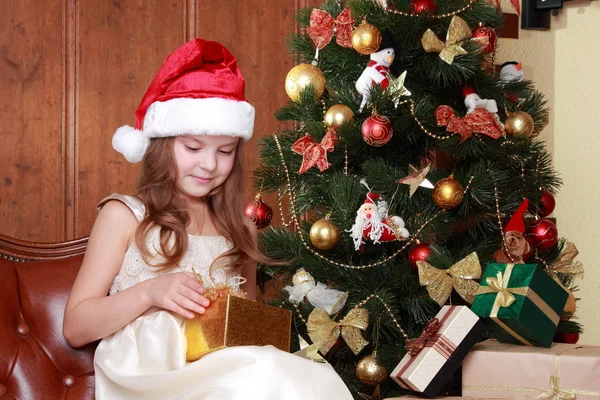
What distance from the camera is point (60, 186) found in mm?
2367

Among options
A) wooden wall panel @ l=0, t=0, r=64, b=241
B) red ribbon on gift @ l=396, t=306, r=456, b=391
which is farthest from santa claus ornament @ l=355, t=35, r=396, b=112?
wooden wall panel @ l=0, t=0, r=64, b=241

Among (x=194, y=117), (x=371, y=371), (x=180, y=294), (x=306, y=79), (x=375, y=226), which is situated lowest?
(x=371, y=371)

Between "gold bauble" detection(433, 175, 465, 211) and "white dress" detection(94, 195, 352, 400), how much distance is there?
0.52m

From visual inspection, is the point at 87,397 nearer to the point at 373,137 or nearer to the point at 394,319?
the point at 394,319

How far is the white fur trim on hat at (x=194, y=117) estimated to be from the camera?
1.58 m

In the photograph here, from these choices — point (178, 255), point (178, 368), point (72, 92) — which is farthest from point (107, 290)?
point (72, 92)

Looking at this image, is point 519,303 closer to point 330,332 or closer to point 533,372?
point 533,372

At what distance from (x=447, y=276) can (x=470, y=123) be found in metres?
0.33

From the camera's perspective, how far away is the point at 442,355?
1.52 metres

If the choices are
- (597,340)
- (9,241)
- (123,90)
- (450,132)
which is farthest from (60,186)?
(597,340)

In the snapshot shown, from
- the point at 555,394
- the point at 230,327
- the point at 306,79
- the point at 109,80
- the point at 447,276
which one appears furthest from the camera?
the point at 109,80

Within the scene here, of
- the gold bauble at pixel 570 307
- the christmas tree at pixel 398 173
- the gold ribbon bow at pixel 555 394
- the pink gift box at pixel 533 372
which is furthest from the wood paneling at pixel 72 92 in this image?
the gold ribbon bow at pixel 555 394

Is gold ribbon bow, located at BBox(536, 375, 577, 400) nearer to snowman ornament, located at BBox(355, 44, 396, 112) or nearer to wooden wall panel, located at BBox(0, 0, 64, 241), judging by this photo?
snowman ornament, located at BBox(355, 44, 396, 112)

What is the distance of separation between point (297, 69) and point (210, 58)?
333 millimetres
